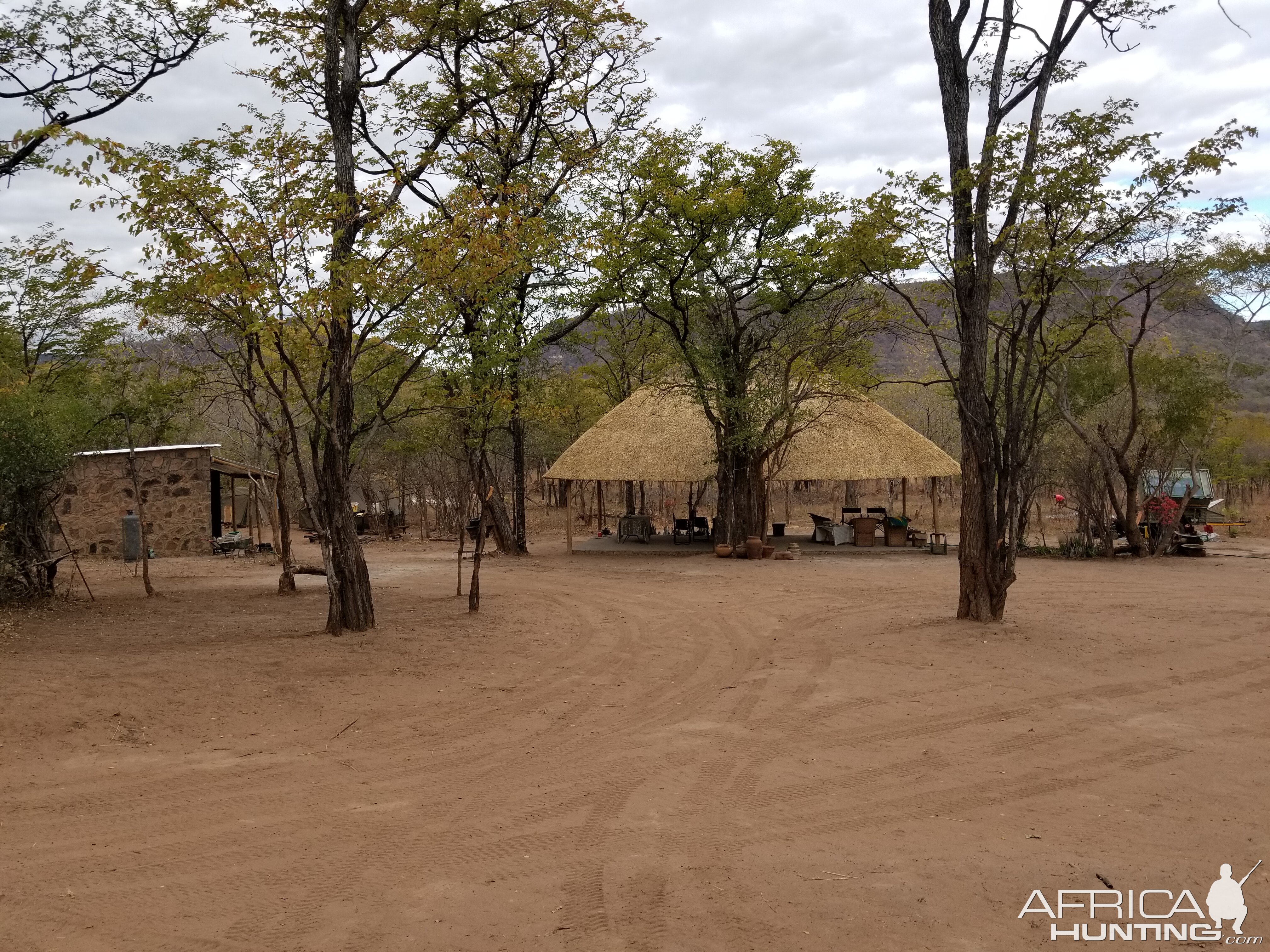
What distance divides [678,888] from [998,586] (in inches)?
289

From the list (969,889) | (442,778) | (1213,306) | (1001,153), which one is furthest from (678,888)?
(1213,306)

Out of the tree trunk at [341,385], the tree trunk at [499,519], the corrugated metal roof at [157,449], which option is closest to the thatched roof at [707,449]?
the tree trunk at [499,519]

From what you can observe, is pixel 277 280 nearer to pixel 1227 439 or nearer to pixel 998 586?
pixel 998 586

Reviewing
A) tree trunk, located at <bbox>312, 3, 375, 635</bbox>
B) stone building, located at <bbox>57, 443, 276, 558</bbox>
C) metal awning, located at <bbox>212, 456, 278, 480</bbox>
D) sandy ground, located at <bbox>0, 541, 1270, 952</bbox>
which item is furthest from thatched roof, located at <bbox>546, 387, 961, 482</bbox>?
tree trunk, located at <bbox>312, 3, 375, 635</bbox>

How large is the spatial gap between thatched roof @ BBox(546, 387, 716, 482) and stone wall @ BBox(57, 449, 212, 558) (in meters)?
7.56

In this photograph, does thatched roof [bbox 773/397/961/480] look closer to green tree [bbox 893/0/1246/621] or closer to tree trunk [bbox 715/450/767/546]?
tree trunk [bbox 715/450/767/546]

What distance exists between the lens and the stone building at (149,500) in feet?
61.2

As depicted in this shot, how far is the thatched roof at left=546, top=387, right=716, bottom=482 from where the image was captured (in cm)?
2072

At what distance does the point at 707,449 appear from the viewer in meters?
21.5

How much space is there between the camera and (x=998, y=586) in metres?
10.0

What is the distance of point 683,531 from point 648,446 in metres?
2.57

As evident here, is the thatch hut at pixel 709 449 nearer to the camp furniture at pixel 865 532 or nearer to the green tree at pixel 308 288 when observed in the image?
the camp furniture at pixel 865 532

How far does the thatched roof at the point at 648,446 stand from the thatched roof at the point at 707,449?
2cm

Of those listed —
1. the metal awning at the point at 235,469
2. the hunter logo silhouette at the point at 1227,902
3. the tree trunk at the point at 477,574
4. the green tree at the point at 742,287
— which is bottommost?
the hunter logo silhouette at the point at 1227,902
